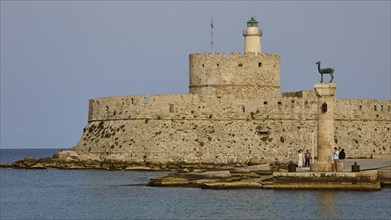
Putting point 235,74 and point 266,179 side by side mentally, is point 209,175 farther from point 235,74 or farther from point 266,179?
point 235,74

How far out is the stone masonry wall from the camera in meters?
51.3

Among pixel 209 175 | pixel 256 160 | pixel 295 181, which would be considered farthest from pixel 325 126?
pixel 256 160

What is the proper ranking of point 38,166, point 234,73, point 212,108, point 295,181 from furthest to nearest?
1. point 38,166
2. point 234,73
3. point 212,108
4. point 295,181

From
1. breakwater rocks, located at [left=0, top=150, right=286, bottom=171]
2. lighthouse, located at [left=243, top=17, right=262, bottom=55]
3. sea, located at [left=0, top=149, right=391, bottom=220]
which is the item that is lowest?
sea, located at [left=0, top=149, right=391, bottom=220]

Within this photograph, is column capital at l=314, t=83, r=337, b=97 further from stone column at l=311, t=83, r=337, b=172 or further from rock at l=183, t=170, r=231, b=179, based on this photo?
rock at l=183, t=170, r=231, b=179

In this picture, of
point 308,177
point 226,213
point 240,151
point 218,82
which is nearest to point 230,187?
point 308,177

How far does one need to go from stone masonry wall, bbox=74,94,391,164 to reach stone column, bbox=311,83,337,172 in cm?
1404

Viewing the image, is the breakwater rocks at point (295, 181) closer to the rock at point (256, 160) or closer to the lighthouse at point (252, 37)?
the rock at point (256, 160)

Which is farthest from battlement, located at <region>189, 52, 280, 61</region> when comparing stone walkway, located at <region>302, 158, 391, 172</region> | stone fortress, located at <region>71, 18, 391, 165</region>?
stone walkway, located at <region>302, 158, 391, 172</region>

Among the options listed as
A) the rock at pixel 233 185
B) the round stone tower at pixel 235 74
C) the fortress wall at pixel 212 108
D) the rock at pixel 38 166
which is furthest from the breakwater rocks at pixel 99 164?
the rock at pixel 233 185

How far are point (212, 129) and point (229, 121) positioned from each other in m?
1.02

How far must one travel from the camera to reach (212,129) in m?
51.9

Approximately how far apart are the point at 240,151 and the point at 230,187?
46.4 feet

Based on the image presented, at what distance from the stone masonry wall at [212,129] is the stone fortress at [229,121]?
48mm
